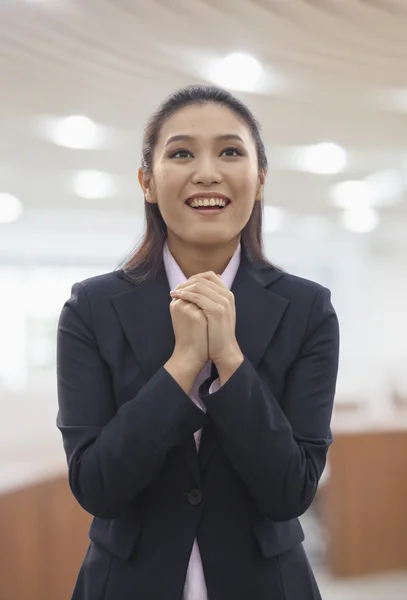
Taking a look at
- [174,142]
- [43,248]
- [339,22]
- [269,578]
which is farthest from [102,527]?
[43,248]

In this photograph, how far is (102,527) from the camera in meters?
0.95

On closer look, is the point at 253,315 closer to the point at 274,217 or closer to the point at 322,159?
the point at 322,159

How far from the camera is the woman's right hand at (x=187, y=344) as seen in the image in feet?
2.85

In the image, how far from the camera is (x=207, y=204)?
3.12 feet

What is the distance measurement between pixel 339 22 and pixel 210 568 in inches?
120

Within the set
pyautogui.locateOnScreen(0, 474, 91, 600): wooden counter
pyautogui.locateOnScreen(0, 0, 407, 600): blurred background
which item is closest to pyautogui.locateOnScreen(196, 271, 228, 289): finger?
pyautogui.locateOnScreen(0, 0, 407, 600): blurred background

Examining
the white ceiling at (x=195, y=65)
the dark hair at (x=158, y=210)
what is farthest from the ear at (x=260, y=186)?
the white ceiling at (x=195, y=65)

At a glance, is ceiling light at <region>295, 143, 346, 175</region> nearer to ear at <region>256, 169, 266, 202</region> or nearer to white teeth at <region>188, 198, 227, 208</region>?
ear at <region>256, 169, 266, 202</region>

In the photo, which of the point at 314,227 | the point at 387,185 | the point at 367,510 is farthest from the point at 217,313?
the point at 314,227

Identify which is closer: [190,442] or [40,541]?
[190,442]

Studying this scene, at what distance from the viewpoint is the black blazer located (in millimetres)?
850

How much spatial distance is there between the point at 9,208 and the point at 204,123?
598 centimetres

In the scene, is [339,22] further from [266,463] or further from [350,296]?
[350,296]

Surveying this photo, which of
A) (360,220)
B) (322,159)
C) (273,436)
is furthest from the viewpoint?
(360,220)
